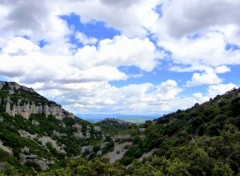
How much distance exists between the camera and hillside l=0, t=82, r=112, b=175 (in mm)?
94675

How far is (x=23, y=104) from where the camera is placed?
148 meters

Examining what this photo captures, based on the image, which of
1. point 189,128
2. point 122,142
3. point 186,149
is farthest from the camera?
point 122,142

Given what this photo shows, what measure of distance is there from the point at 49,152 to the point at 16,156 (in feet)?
76.7

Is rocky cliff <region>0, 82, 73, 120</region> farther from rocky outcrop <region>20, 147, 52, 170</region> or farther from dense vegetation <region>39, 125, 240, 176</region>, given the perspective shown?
dense vegetation <region>39, 125, 240, 176</region>

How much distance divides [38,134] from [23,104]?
1829cm

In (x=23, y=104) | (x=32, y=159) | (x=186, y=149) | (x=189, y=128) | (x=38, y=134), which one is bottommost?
(x=32, y=159)

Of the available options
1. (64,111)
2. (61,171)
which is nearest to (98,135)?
(64,111)

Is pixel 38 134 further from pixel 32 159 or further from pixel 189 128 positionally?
pixel 189 128

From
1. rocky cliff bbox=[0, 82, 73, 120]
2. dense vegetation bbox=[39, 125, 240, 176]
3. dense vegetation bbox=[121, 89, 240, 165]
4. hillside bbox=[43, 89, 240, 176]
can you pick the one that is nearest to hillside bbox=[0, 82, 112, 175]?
rocky cliff bbox=[0, 82, 73, 120]

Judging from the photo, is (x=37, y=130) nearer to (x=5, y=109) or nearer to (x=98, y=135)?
(x=5, y=109)

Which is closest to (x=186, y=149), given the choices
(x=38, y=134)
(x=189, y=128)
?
(x=189, y=128)

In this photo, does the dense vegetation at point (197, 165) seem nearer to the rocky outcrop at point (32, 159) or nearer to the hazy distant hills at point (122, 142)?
the hazy distant hills at point (122, 142)

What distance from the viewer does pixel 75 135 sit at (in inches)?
6344

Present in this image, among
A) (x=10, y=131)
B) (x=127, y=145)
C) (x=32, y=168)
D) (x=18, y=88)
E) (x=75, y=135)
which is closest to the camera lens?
(x=127, y=145)
